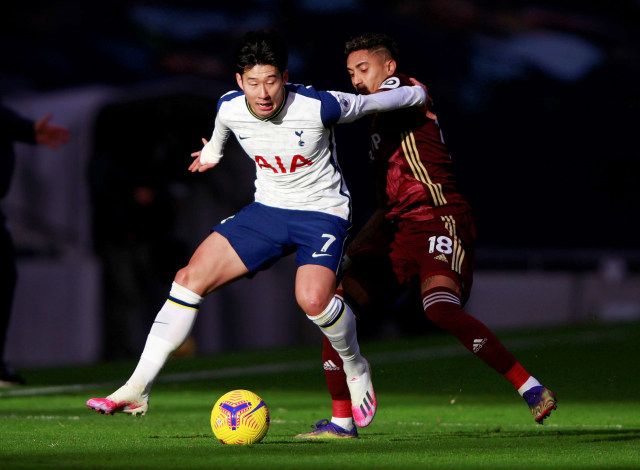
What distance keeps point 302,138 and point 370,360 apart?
7051mm

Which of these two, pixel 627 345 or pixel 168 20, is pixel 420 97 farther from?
pixel 168 20

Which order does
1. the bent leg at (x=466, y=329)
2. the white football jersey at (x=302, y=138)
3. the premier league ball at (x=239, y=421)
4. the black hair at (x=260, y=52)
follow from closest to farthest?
the premier league ball at (x=239, y=421) → the black hair at (x=260, y=52) → the white football jersey at (x=302, y=138) → the bent leg at (x=466, y=329)

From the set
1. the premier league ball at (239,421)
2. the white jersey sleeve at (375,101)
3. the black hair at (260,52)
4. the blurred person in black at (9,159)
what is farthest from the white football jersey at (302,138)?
the blurred person in black at (9,159)

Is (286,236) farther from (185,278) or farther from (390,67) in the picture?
(390,67)

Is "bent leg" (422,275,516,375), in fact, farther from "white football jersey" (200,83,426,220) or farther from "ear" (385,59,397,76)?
"ear" (385,59,397,76)

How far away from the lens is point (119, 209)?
13.8 m

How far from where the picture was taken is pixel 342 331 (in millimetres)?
5918

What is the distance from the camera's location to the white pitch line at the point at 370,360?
31.0 ft

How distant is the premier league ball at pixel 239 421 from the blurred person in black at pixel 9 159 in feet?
13.6

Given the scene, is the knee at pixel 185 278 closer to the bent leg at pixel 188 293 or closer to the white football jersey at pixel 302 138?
the bent leg at pixel 188 293

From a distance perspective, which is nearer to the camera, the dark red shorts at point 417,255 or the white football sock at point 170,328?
the white football sock at point 170,328

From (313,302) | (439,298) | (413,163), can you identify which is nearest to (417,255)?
(439,298)

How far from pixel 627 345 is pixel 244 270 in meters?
9.07

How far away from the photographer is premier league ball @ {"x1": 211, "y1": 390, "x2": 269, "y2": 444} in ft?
18.2
